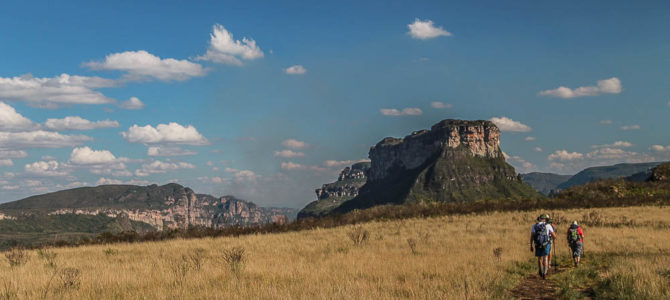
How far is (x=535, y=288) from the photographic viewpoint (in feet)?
38.6

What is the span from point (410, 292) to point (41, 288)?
9666 mm

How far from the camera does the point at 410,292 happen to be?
32.9 ft

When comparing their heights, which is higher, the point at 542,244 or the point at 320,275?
the point at 542,244

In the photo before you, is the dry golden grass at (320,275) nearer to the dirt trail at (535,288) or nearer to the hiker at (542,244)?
the dirt trail at (535,288)

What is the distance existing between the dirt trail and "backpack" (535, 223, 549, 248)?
1.01 m

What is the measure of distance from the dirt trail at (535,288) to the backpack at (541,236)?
39.9 inches

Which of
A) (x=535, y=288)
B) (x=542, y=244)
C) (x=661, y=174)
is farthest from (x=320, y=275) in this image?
(x=661, y=174)

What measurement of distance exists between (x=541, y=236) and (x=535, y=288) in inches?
86.0

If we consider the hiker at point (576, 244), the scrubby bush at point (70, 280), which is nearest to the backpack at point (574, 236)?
the hiker at point (576, 244)

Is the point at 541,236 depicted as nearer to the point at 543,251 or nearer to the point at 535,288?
the point at 543,251

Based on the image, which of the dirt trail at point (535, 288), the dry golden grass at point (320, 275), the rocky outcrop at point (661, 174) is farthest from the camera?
the rocky outcrop at point (661, 174)

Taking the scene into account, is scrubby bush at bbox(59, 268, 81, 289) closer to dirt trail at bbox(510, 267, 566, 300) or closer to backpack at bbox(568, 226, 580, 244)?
dirt trail at bbox(510, 267, 566, 300)

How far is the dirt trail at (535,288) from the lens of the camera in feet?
35.4

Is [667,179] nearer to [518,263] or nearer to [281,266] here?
[518,263]
